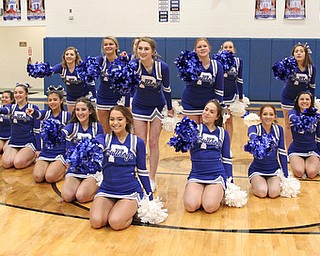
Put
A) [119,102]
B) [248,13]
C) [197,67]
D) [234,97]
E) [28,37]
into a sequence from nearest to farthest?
[197,67] < [119,102] < [234,97] < [248,13] < [28,37]

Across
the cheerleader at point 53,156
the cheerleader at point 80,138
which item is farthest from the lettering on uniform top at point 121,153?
the cheerleader at point 53,156

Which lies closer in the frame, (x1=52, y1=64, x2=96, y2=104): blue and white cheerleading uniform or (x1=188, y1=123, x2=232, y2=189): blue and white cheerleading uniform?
(x1=188, y1=123, x2=232, y2=189): blue and white cheerleading uniform

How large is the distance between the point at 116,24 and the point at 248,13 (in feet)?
10.2

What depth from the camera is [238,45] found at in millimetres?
11289

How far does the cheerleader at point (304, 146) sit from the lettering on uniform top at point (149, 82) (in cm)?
159

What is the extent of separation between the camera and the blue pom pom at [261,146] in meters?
4.33

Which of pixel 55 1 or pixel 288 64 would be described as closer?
pixel 288 64

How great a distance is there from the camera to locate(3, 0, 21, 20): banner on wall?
1308 cm

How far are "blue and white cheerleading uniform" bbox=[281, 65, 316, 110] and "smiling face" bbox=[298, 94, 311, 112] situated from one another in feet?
1.69

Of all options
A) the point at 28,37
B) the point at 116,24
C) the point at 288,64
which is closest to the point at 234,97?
the point at 288,64

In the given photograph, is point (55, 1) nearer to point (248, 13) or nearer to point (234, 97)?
point (248, 13)

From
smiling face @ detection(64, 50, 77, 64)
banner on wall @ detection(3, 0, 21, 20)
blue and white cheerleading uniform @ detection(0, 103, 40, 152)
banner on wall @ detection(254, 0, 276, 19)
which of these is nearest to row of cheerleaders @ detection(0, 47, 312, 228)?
blue and white cheerleading uniform @ detection(0, 103, 40, 152)

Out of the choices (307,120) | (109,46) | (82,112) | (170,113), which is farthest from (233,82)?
(82,112)

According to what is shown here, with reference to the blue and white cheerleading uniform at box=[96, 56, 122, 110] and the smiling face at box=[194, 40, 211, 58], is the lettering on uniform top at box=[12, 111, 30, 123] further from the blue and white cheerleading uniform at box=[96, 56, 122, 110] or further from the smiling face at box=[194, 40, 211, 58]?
the smiling face at box=[194, 40, 211, 58]
